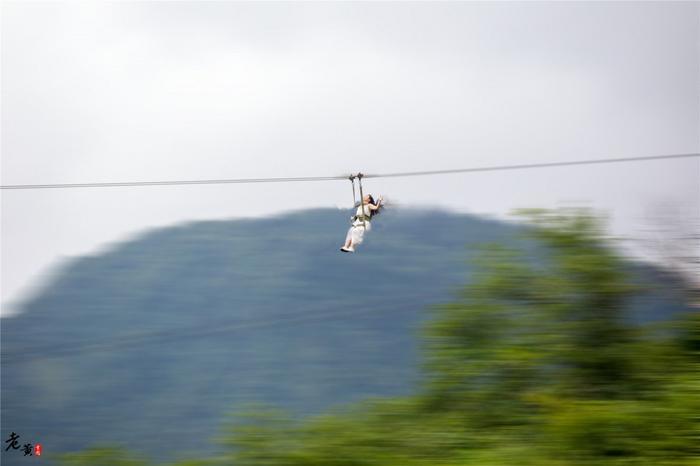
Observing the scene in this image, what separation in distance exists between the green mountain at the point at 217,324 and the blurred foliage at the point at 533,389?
14954 mm

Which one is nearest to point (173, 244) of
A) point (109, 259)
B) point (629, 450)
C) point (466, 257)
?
point (109, 259)

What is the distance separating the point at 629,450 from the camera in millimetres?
6117

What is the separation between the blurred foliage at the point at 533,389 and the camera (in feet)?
20.3

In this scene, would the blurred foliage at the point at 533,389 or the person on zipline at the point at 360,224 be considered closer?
the blurred foliage at the point at 533,389

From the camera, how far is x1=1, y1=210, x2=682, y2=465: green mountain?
25.8 metres

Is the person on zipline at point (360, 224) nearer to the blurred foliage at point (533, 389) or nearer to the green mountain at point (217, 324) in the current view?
the blurred foliage at point (533, 389)

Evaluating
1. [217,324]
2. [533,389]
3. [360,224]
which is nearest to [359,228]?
[360,224]

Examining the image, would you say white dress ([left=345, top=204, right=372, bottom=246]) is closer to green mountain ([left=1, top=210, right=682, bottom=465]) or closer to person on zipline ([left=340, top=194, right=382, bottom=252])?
person on zipline ([left=340, top=194, right=382, bottom=252])

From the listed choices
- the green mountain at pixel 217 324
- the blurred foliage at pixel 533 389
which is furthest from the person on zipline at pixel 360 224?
the green mountain at pixel 217 324

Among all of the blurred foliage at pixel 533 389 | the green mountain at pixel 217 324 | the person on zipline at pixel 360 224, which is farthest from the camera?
the green mountain at pixel 217 324

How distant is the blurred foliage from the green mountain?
14954mm

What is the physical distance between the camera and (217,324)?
3697 cm

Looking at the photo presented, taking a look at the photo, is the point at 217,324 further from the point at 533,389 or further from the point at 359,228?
the point at 533,389

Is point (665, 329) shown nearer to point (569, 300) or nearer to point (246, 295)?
point (569, 300)
